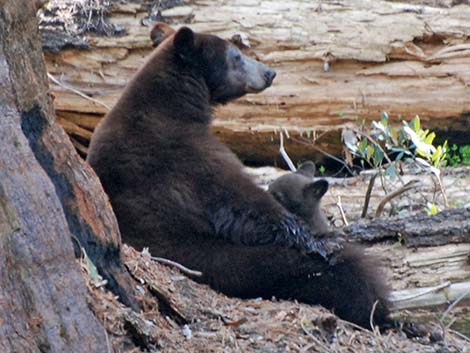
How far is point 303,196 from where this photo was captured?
23.9 ft

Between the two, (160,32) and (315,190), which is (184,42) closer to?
(160,32)

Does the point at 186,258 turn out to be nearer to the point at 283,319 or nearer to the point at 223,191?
the point at 223,191

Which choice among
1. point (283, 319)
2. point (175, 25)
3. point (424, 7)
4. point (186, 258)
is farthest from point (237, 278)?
point (424, 7)

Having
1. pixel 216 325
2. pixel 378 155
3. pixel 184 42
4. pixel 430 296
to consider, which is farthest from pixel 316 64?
pixel 216 325

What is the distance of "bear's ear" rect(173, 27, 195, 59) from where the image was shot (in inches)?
292

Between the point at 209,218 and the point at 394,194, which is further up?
the point at 209,218

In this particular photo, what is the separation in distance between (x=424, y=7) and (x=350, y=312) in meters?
4.92

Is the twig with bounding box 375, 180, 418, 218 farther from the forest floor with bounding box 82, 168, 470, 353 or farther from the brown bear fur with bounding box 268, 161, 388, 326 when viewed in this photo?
the forest floor with bounding box 82, 168, 470, 353

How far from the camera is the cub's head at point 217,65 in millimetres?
7516

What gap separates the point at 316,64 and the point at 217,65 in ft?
8.15

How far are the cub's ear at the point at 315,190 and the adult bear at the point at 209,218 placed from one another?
13.6 inches

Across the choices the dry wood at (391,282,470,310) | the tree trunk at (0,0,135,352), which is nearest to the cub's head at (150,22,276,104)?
the dry wood at (391,282,470,310)

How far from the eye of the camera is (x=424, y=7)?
10.4 meters

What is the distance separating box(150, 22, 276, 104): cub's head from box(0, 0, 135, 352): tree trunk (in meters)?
3.14
